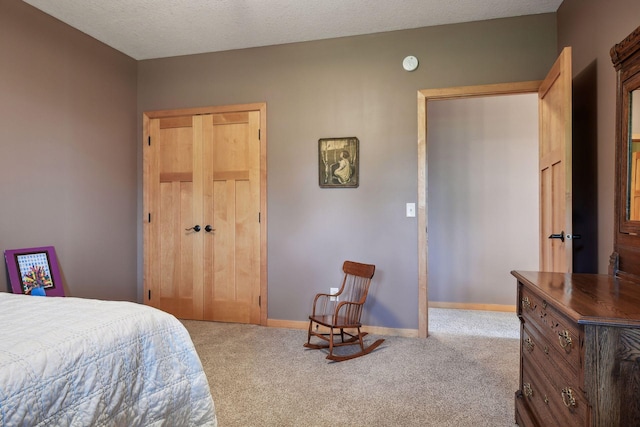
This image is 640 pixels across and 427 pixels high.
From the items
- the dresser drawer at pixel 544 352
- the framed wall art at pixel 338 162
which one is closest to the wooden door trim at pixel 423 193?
the framed wall art at pixel 338 162

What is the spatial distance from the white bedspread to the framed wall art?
211 cm

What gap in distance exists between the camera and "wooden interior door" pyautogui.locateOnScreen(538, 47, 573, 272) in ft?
7.07

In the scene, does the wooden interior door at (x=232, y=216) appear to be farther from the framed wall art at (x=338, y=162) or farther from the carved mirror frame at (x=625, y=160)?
the carved mirror frame at (x=625, y=160)

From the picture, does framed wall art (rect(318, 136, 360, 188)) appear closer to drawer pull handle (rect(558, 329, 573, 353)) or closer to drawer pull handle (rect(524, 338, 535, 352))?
drawer pull handle (rect(524, 338, 535, 352))

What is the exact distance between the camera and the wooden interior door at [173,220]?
3641mm

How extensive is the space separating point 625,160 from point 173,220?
358cm

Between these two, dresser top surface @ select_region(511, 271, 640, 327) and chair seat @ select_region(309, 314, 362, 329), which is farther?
chair seat @ select_region(309, 314, 362, 329)

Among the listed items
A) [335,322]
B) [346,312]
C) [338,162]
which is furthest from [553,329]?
[338,162]

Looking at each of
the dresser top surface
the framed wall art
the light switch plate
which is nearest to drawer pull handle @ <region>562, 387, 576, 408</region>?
the dresser top surface

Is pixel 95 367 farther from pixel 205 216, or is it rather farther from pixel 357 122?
pixel 357 122

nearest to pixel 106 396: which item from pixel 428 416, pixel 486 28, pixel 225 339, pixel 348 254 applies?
pixel 428 416

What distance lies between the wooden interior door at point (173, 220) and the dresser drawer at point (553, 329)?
2929 millimetres

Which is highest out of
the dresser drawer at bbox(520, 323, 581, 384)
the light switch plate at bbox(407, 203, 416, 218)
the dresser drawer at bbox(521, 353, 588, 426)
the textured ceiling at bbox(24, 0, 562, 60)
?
the textured ceiling at bbox(24, 0, 562, 60)

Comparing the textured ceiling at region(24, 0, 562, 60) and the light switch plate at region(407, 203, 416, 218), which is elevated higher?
the textured ceiling at region(24, 0, 562, 60)
